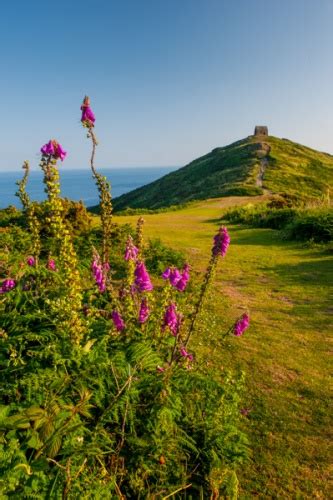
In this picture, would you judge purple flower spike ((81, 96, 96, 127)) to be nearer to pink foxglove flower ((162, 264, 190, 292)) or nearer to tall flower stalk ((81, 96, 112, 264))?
tall flower stalk ((81, 96, 112, 264))

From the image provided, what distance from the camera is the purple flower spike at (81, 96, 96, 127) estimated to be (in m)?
3.43

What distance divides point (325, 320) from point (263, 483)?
4.98 meters

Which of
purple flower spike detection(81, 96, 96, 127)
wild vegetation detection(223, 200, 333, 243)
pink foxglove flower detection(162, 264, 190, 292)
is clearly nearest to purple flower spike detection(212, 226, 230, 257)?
pink foxglove flower detection(162, 264, 190, 292)

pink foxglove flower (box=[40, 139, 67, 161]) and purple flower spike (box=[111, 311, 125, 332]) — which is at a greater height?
pink foxglove flower (box=[40, 139, 67, 161])

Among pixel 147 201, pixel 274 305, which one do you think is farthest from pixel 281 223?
pixel 147 201

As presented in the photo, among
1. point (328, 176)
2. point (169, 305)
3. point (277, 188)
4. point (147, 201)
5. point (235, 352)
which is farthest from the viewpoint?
point (147, 201)

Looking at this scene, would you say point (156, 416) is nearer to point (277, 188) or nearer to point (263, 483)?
point (263, 483)

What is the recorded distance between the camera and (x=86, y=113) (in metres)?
3.43

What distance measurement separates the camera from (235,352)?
256 inches

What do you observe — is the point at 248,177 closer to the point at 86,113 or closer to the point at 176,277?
the point at 176,277

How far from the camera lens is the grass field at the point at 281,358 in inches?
158

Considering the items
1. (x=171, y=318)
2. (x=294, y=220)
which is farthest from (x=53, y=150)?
(x=294, y=220)

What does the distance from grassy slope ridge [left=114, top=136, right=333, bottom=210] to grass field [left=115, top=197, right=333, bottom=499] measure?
27725 mm

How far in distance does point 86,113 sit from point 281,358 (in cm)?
514
